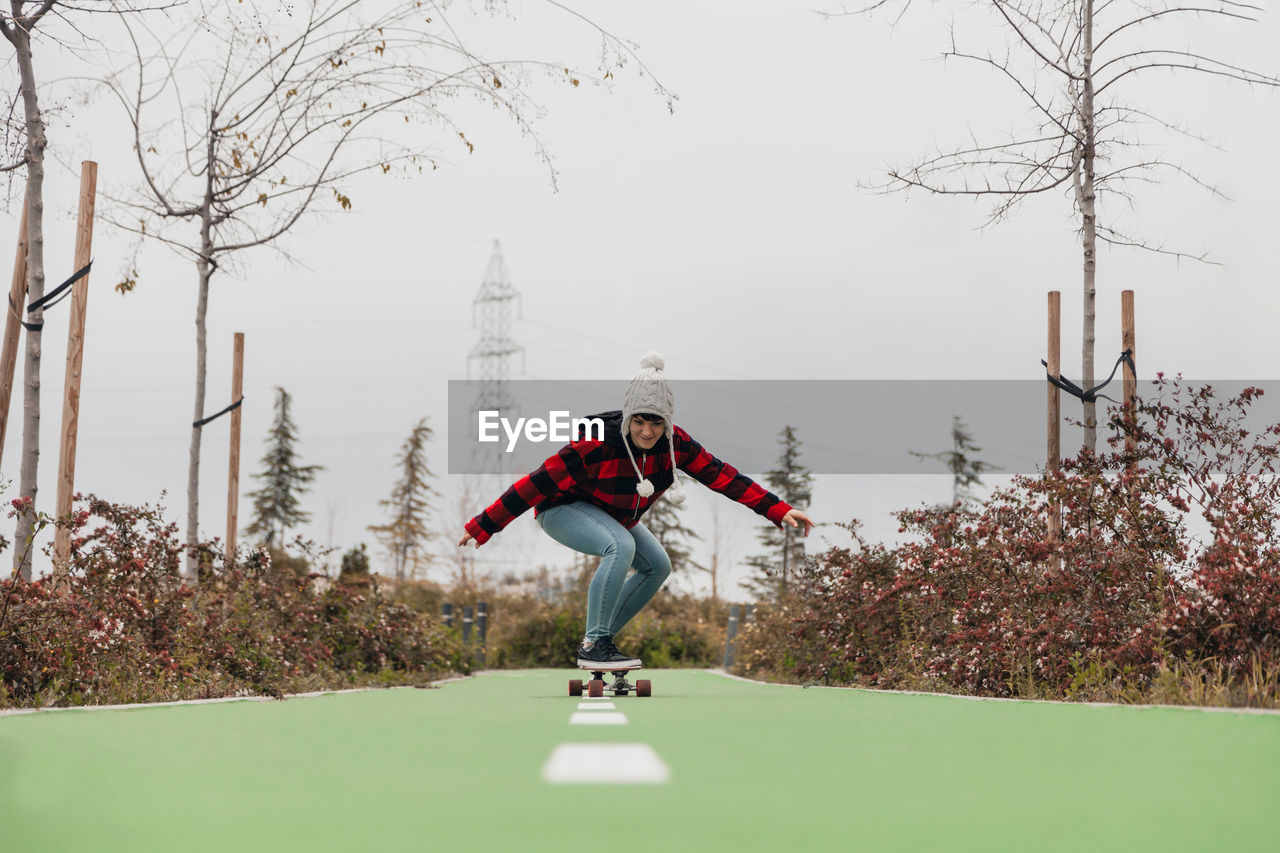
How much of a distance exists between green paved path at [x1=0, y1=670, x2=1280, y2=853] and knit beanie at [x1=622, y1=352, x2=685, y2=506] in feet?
8.90

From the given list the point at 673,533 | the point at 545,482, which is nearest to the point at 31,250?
the point at 545,482

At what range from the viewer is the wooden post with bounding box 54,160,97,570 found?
9.96 metres

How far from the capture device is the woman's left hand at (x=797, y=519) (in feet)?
25.9

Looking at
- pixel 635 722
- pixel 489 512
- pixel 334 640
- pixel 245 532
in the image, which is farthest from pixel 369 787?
pixel 245 532

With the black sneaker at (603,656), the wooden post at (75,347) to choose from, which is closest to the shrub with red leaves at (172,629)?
the wooden post at (75,347)

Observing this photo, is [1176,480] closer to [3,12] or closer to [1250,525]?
[1250,525]

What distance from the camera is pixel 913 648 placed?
10.2 metres

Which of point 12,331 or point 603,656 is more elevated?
point 12,331

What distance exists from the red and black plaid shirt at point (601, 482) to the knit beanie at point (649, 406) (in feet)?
A: 0.29

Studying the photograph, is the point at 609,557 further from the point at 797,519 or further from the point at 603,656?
the point at 797,519

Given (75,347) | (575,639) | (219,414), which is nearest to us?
(75,347)

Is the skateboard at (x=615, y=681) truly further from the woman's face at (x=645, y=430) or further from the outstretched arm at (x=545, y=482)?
the woman's face at (x=645, y=430)

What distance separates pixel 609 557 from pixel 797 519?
1226mm

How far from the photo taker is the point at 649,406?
7859mm
